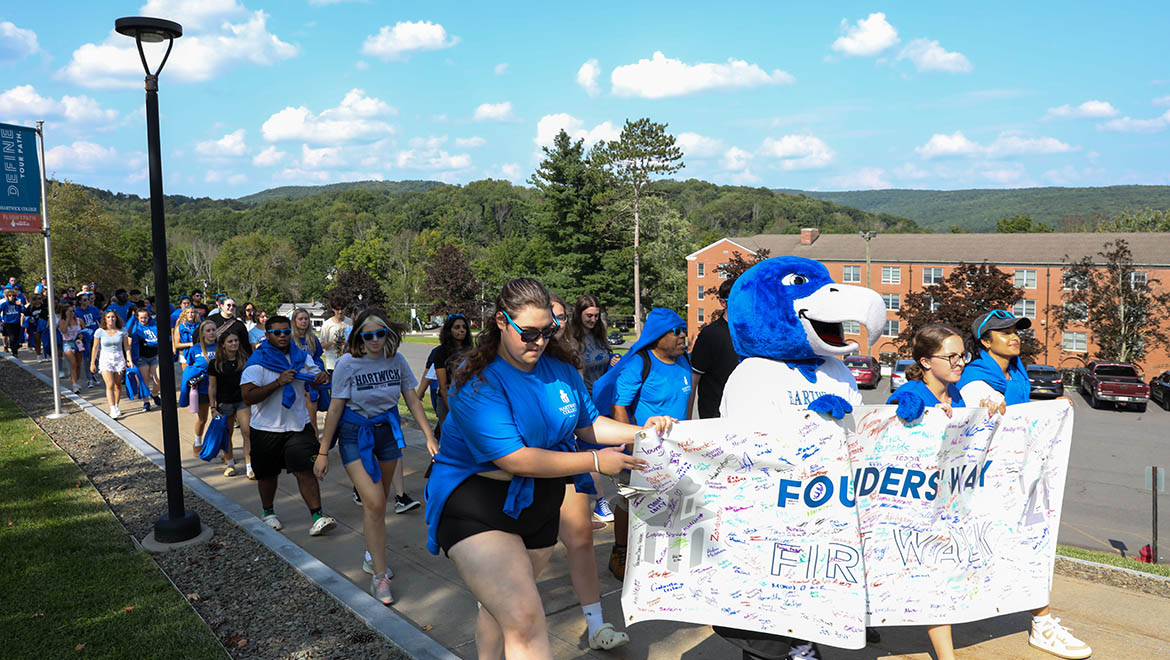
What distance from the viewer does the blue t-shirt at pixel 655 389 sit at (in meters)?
5.63

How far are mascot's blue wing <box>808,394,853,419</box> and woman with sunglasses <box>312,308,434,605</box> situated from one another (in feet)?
10.1

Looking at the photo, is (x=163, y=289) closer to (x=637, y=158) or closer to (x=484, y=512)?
(x=484, y=512)

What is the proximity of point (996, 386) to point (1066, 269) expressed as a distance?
65613 mm

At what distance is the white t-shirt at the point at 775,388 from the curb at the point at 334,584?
2230 millimetres

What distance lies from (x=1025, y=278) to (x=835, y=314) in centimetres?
6978

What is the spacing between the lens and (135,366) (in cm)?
1332

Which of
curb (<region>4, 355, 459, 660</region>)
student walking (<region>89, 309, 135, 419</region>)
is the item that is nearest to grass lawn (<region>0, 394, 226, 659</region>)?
curb (<region>4, 355, 459, 660</region>)

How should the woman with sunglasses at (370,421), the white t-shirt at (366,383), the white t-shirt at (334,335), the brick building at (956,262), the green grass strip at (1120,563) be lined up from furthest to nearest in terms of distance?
the brick building at (956,262)
the white t-shirt at (334,335)
the green grass strip at (1120,563)
the white t-shirt at (366,383)
the woman with sunglasses at (370,421)

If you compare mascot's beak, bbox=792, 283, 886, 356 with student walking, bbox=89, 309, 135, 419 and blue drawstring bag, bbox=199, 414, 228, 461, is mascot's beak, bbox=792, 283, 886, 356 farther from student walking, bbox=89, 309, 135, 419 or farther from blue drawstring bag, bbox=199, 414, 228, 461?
student walking, bbox=89, 309, 135, 419

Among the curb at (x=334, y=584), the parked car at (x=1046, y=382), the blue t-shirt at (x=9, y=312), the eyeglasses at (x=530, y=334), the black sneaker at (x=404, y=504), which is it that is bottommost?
the parked car at (x=1046, y=382)

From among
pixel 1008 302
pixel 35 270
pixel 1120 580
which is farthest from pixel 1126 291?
pixel 35 270

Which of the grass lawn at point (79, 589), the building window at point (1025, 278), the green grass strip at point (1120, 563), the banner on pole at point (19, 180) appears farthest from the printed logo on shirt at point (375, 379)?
the building window at point (1025, 278)

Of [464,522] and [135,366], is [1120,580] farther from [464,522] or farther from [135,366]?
[135,366]

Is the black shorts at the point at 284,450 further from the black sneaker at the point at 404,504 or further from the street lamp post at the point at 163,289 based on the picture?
the black sneaker at the point at 404,504
